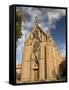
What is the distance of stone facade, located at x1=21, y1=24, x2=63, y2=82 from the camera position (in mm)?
1816

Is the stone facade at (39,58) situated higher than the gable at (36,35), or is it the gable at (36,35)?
the gable at (36,35)

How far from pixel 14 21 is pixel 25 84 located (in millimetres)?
361

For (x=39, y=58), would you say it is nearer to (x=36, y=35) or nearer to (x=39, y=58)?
(x=39, y=58)

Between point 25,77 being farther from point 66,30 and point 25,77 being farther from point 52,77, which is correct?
point 66,30

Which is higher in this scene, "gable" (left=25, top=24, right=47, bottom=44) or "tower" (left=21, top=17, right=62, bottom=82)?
"gable" (left=25, top=24, right=47, bottom=44)

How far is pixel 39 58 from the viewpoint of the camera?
1848 mm

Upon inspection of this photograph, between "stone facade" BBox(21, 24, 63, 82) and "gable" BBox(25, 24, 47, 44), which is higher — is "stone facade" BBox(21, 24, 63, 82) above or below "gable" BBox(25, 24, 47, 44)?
below

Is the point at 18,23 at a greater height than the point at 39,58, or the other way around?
the point at 18,23

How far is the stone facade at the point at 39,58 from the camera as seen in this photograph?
5.96 ft

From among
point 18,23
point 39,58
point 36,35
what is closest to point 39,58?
point 39,58

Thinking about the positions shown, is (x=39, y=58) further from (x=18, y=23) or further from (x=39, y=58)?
(x=18, y=23)

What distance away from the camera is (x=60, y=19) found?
1.90m

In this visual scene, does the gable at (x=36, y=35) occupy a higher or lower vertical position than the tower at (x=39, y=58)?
higher

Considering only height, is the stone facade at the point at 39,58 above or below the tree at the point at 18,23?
below
